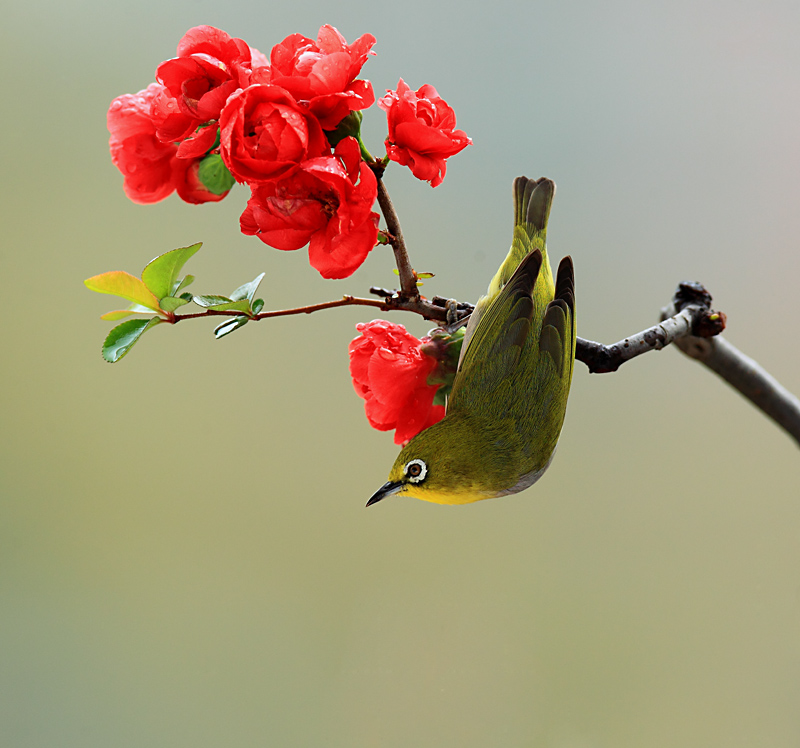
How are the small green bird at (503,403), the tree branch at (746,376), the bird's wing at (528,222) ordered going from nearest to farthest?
the small green bird at (503,403) < the bird's wing at (528,222) < the tree branch at (746,376)

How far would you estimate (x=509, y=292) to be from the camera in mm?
517

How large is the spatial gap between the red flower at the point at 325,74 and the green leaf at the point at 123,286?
17cm

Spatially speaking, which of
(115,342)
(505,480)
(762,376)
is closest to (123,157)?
(115,342)

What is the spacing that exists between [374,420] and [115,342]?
20 centimetres

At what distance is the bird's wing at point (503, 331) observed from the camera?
19.5 inches

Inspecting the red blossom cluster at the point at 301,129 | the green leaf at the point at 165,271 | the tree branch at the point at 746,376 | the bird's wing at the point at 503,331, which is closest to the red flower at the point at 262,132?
the red blossom cluster at the point at 301,129

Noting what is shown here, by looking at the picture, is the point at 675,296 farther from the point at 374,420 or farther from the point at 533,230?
the point at 374,420

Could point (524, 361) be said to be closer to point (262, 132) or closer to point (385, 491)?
point (385, 491)

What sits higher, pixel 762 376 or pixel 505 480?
pixel 762 376

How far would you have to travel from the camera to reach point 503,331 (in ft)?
1.66

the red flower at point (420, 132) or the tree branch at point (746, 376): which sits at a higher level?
the tree branch at point (746, 376)

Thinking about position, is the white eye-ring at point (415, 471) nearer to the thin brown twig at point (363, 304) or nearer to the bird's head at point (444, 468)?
the bird's head at point (444, 468)

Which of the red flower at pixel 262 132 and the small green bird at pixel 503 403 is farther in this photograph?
the small green bird at pixel 503 403

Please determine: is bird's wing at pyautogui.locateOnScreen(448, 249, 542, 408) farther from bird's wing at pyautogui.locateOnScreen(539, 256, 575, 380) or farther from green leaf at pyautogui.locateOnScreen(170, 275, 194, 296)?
green leaf at pyautogui.locateOnScreen(170, 275, 194, 296)
